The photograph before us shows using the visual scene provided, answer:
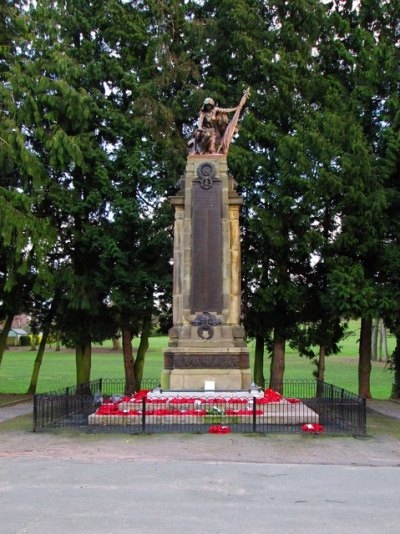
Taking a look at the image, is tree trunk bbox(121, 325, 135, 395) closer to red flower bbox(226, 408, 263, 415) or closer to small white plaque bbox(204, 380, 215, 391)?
small white plaque bbox(204, 380, 215, 391)

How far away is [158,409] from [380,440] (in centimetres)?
488

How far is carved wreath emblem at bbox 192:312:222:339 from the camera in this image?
16.6m

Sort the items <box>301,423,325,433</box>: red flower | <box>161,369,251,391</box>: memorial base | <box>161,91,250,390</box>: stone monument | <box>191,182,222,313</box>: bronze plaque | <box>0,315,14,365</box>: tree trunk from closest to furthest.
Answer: <box>301,423,325,433</box>: red flower, <box>161,369,251,391</box>: memorial base, <box>161,91,250,390</box>: stone monument, <box>191,182,222,313</box>: bronze plaque, <box>0,315,14,365</box>: tree trunk

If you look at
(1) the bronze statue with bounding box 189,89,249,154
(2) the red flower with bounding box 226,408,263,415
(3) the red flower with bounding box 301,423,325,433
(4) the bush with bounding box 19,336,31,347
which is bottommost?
(4) the bush with bounding box 19,336,31,347

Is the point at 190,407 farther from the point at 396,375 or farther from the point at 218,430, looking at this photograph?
the point at 396,375

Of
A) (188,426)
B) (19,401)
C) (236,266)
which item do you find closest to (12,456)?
(188,426)

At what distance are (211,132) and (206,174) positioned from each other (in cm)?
154

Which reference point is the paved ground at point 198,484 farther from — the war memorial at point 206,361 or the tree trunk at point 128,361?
the tree trunk at point 128,361

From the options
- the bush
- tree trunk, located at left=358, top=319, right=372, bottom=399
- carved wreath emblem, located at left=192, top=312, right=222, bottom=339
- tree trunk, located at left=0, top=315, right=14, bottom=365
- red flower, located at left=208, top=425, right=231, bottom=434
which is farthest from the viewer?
the bush

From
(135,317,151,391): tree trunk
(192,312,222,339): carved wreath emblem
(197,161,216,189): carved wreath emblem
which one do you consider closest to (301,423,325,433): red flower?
(192,312,222,339): carved wreath emblem

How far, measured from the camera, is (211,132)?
18.2m

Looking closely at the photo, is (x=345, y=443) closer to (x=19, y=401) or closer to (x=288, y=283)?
(x=288, y=283)

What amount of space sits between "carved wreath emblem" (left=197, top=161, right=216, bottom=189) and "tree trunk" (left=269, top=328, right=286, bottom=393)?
7.64m

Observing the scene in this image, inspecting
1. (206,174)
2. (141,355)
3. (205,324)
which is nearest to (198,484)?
(205,324)
